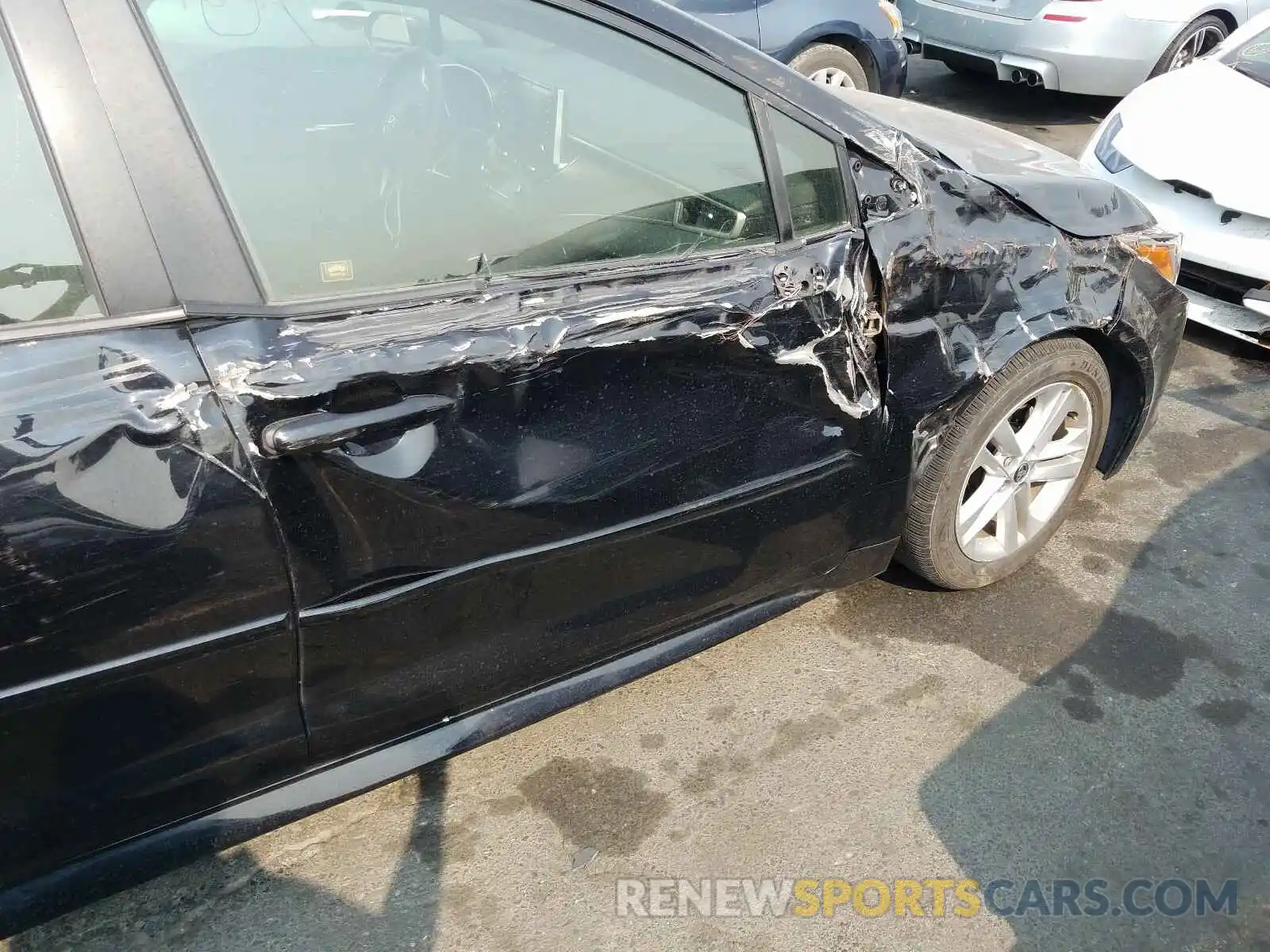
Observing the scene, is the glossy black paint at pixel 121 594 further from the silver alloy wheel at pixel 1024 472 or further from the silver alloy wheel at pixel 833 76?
the silver alloy wheel at pixel 833 76

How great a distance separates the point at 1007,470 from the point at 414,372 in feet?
5.35

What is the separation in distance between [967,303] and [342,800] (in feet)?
5.35

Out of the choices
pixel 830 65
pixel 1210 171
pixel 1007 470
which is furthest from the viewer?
pixel 830 65

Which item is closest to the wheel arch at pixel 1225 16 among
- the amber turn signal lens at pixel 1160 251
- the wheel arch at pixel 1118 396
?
the amber turn signal lens at pixel 1160 251

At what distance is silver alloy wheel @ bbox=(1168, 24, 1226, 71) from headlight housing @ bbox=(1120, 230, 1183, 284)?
14.7 ft

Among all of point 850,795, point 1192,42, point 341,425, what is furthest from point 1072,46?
point 341,425

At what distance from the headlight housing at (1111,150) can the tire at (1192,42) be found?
2.28 m

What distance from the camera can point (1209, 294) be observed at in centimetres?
389

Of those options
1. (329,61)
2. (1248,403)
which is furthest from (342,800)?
(1248,403)

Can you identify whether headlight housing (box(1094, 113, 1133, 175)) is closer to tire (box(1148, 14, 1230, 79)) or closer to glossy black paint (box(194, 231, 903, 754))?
tire (box(1148, 14, 1230, 79))

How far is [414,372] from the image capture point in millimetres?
1573

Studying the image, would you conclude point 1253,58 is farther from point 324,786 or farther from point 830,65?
point 324,786

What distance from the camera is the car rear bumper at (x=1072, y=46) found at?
19.8 feet

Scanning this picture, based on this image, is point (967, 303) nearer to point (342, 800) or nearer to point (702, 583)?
point (702, 583)
